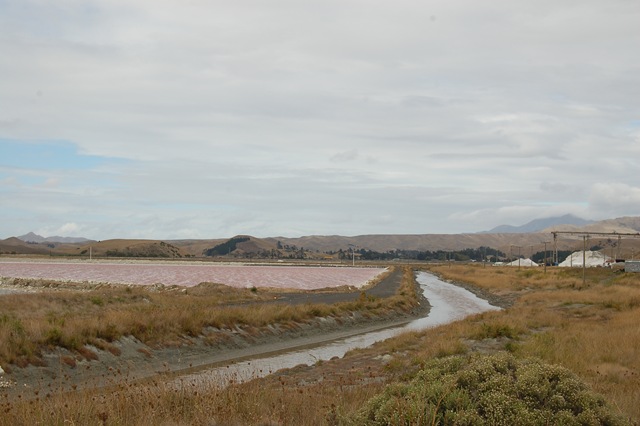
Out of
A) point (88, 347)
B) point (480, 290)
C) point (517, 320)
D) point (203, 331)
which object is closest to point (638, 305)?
point (517, 320)

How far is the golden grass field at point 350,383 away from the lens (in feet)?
26.6

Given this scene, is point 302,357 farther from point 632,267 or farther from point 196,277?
point 632,267

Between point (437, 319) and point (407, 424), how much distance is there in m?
35.0

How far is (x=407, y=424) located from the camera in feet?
23.6

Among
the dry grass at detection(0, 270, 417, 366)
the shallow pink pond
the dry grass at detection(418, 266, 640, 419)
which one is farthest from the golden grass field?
the shallow pink pond

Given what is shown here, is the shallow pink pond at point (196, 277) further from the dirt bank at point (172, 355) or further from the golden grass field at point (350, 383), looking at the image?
the golden grass field at point (350, 383)

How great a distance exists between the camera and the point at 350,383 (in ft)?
42.0

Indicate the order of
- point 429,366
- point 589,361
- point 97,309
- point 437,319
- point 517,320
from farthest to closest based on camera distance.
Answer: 1. point 437,319
2. point 97,309
3. point 517,320
4. point 589,361
5. point 429,366

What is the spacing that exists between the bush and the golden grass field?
653 mm

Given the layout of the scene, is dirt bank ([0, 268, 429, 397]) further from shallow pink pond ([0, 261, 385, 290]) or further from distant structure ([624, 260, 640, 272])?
distant structure ([624, 260, 640, 272])

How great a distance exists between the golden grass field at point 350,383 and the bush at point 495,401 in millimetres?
653

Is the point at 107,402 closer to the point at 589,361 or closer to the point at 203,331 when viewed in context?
the point at 589,361

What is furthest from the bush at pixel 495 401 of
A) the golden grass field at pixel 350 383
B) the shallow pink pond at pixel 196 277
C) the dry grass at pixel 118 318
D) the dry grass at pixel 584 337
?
the shallow pink pond at pixel 196 277

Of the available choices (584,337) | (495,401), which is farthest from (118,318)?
(495,401)
